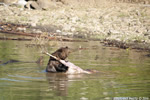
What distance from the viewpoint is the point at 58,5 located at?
92.3ft

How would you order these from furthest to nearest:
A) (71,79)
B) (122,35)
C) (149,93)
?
(122,35) < (71,79) < (149,93)

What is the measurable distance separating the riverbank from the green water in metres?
5.97

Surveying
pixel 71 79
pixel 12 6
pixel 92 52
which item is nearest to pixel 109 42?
pixel 92 52

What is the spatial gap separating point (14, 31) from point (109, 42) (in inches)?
245

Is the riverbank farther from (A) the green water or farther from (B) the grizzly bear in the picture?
(B) the grizzly bear

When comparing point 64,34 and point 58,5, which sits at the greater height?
point 58,5

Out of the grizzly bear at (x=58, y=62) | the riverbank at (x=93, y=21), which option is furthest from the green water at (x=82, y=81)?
the riverbank at (x=93, y=21)

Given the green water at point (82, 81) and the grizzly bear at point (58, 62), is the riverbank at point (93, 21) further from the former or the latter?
the grizzly bear at point (58, 62)

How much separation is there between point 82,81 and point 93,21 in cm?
1428

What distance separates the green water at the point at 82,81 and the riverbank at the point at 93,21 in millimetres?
5972

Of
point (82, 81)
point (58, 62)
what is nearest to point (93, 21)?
point (58, 62)

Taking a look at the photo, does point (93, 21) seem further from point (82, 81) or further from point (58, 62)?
point (82, 81)

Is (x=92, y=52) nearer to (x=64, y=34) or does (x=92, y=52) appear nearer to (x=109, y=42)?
(x=109, y=42)

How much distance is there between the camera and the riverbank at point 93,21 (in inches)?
773
